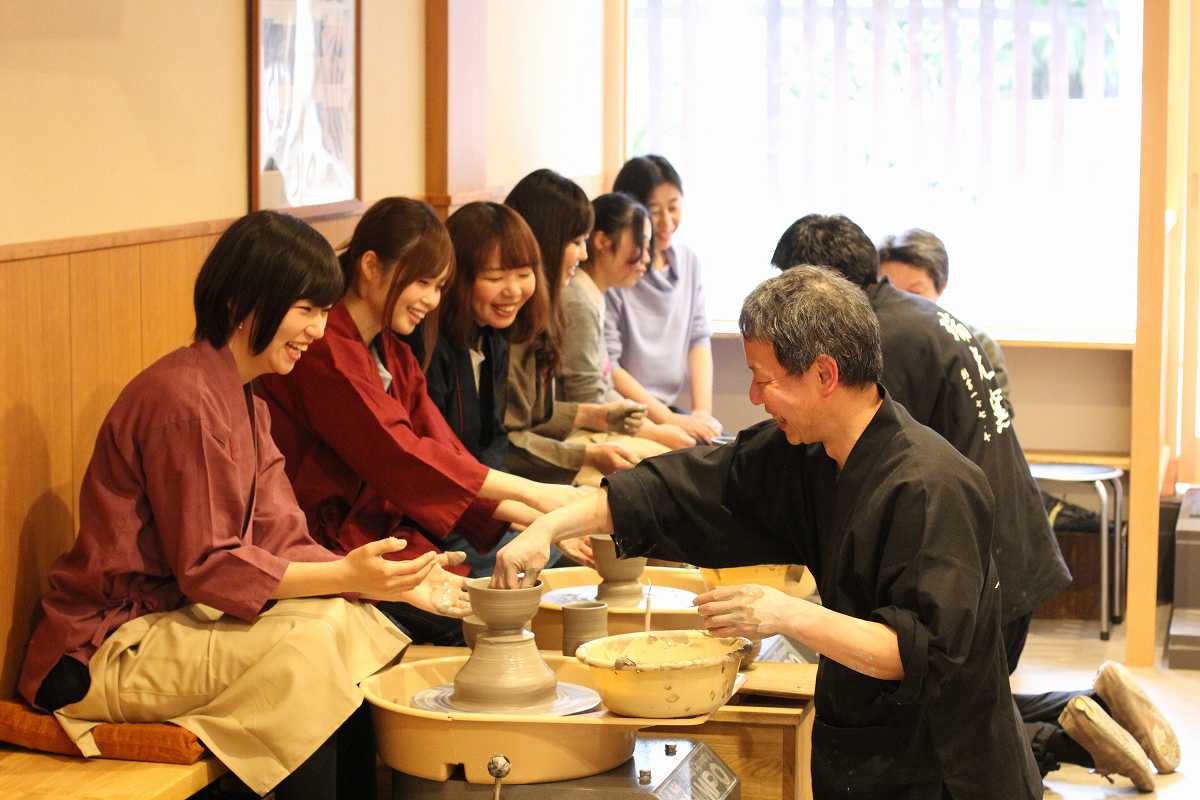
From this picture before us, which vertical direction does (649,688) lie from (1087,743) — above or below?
above

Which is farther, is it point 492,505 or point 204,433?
point 492,505

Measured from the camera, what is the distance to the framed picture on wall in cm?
353

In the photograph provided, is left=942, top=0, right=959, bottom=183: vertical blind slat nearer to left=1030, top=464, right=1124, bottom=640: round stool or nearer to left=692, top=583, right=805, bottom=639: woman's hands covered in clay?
left=1030, top=464, right=1124, bottom=640: round stool

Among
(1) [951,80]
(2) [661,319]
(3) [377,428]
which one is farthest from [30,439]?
(1) [951,80]

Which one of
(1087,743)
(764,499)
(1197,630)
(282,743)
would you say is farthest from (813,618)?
(1197,630)

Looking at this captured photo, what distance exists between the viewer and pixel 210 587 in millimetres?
2545

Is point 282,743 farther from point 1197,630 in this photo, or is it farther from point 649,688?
point 1197,630

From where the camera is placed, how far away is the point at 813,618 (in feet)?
7.10

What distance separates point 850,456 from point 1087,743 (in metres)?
2.05

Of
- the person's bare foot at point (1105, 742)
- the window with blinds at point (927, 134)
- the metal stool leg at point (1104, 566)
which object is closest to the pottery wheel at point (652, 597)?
the person's bare foot at point (1105, 742)

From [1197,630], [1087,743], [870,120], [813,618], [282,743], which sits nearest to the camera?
[813,618]

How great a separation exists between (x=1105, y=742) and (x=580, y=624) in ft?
5.42

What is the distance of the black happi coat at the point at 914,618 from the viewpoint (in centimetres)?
219

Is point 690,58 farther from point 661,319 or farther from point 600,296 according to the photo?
point 600,296
